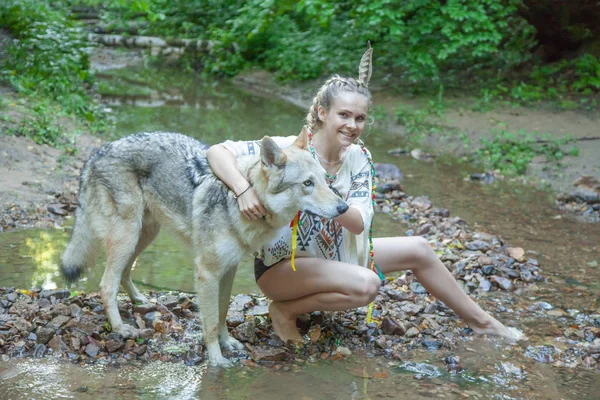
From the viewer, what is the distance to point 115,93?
14.6 metres

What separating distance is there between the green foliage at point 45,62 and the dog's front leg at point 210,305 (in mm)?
7041

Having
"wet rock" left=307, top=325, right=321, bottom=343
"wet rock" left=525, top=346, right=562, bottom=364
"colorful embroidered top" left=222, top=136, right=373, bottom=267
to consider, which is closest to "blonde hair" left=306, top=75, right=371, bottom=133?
"colorful embroidered top" left=222, top=136, right=373, bottom=267

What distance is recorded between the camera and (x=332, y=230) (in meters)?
4.27

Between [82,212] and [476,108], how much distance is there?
9.14m

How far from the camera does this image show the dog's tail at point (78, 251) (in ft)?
14.8

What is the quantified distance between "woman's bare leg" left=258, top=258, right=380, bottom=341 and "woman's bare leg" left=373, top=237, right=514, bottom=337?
1.20 feet

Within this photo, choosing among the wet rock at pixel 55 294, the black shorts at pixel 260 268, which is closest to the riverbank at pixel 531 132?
the black shorts at pixel 260 268

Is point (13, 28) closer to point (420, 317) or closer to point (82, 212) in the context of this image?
point (82, 212)

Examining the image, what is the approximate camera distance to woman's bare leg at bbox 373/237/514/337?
14.7ft

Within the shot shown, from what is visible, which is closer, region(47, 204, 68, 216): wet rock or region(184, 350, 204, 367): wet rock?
region(184, 350, 204, 367): wet rock

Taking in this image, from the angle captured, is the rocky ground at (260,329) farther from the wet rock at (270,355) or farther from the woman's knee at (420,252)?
the woman's knee at (420,252)

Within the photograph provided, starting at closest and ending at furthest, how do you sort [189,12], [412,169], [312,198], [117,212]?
[312,198]
[117,212]
[412,169]
[189,12]

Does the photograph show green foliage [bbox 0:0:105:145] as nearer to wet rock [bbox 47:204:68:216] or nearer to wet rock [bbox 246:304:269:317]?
wet rock [bbox 47:204:68:216]

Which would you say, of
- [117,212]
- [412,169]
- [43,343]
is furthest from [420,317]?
[412,169]
